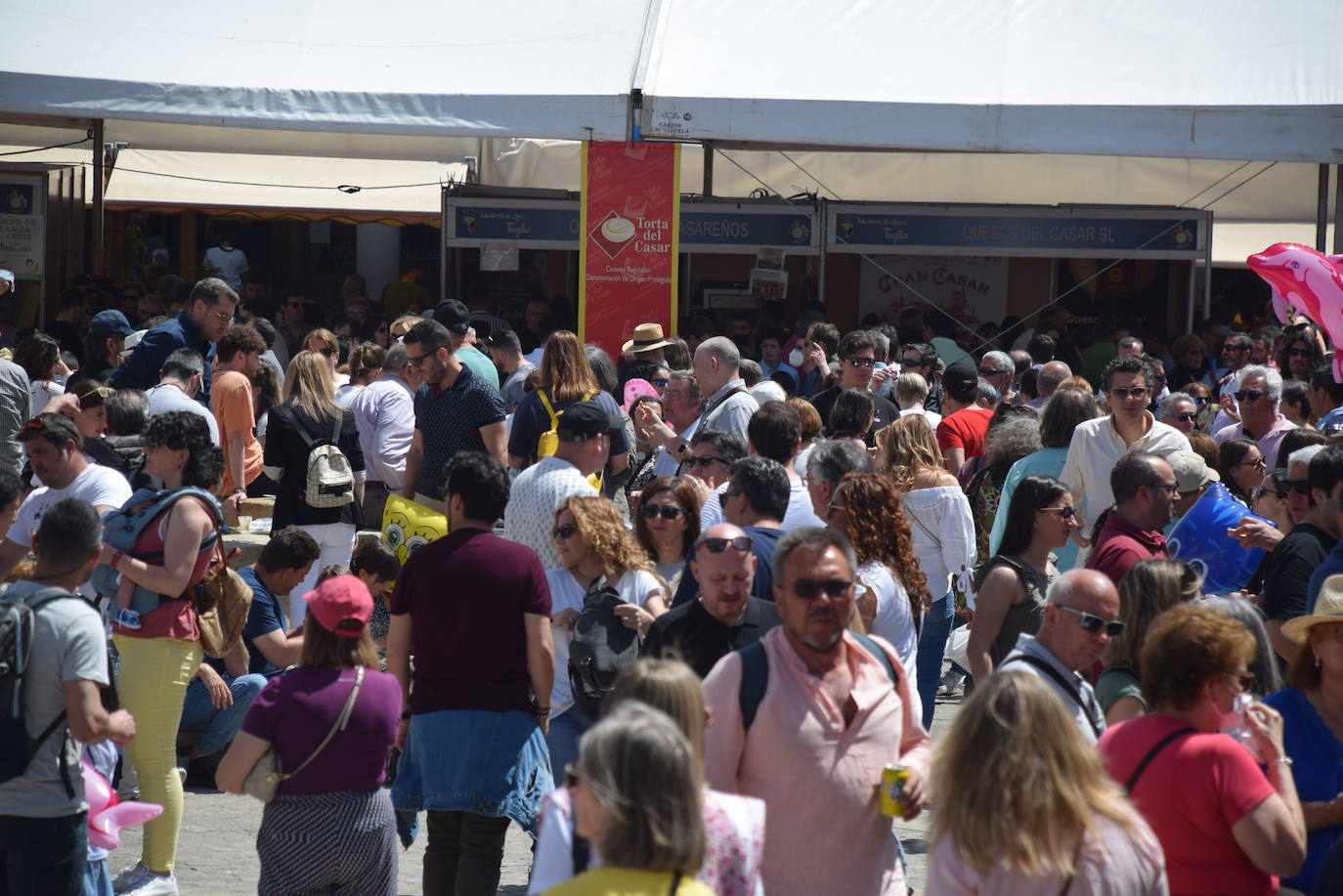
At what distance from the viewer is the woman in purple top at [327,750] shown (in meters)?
3.86

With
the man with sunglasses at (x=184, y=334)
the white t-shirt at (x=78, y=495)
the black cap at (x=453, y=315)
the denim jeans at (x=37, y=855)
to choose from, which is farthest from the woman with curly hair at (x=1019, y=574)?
the man with sunglasses at (x=184, y=334)

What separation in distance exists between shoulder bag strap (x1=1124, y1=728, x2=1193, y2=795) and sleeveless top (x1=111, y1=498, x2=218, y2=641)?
3288 millimetres

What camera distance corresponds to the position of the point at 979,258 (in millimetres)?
15883

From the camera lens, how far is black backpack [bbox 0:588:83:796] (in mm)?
3738

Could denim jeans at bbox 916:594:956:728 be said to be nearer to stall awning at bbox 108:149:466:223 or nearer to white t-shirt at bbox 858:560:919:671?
white t-shirt at bbox 858:560:919:671

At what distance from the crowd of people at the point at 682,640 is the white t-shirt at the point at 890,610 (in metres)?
0.01

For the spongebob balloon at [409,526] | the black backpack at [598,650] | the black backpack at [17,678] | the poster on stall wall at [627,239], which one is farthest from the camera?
the poster on stall wall at [627,239]

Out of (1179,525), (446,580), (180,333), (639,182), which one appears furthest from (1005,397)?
(446,580)

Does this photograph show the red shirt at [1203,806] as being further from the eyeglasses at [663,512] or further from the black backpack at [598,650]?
the eyeglasses at [663,512]

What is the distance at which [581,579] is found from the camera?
4.88 meters

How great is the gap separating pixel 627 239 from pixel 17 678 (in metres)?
7.68

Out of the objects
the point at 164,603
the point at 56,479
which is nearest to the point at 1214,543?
the point at 164,603

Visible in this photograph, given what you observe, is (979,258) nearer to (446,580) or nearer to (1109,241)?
(1109,241)

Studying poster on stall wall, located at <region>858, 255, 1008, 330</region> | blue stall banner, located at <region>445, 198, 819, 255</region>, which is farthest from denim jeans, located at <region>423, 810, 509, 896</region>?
poster on stall wall, located at <region>858, 255, 1008, 330</region>
